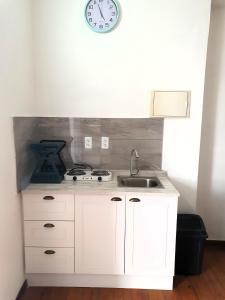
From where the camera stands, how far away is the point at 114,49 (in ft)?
8.43

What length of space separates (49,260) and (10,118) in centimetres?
121

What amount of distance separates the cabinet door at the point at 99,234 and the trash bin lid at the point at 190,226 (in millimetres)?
615

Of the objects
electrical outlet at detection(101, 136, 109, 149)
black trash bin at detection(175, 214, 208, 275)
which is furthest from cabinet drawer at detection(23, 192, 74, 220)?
black trash bin at detection(175, 214, 208, 275)

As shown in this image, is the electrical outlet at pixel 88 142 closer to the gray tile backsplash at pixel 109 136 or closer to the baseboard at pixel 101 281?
the gray tile backsplash at pixel 109 136

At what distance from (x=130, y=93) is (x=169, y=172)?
2.84 ft

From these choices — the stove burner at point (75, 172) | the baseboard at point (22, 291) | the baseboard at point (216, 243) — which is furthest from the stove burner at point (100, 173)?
the baseboard at point (216, 243)

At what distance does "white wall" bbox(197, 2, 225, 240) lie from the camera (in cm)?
277

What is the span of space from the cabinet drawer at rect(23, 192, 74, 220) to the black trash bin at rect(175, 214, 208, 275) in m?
1.02

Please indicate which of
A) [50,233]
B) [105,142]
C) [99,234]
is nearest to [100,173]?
[105,142]

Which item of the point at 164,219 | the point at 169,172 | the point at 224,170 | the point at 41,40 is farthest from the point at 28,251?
the point at 224,170

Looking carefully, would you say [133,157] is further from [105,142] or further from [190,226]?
[190,226]

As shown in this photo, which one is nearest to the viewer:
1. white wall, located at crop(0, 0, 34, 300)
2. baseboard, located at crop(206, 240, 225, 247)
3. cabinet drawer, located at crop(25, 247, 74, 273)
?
white wall, located at crop(0, 0, 34, 300)

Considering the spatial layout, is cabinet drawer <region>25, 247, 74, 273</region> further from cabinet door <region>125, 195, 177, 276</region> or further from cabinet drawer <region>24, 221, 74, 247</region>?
cabinet door <region>125, 195, 177, 276</region>

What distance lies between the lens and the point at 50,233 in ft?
7.43
